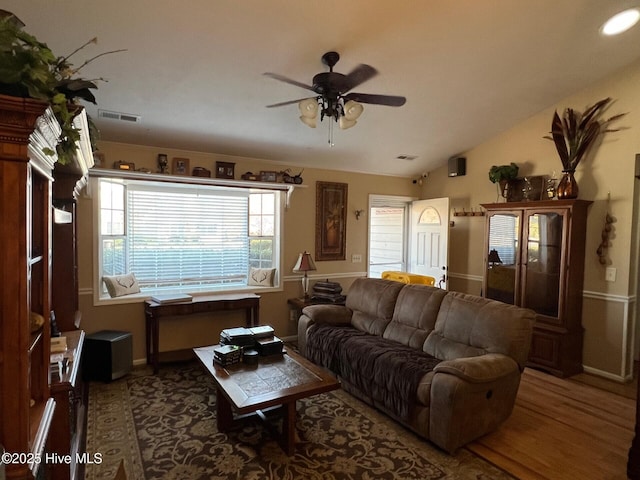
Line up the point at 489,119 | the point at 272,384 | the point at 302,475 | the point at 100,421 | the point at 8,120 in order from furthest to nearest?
the point at 489,119, the point at 100,421, the point at 272,384, the point at 302,475, the point at 8,120

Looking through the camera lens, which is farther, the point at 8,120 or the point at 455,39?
the point at 455,39

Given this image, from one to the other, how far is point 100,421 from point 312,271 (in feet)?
9.51

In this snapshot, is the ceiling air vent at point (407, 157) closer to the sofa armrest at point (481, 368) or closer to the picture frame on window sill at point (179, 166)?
→ the picture frame on window sill at point (179, 166)

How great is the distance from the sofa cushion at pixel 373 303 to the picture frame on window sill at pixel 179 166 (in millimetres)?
2329

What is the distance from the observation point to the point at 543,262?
157 inches

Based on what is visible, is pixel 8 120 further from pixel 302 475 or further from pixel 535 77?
pixel 535 77

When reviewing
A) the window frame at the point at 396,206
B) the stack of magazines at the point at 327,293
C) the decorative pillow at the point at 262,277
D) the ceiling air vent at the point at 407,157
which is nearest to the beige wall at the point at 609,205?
the ceiling air vent at the point at 407,157

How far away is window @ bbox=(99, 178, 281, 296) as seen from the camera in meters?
3.92

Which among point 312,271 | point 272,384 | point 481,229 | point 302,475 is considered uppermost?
point 481,229

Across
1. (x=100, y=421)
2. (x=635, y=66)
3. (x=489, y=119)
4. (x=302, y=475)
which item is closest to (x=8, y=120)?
(x=302, y=475)

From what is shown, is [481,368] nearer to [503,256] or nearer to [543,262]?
[543,262]

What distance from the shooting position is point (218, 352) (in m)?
2.75

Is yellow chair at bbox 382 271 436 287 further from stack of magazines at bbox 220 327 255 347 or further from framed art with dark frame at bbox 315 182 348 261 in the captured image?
stack of magazines at bbox 220 327 255 347

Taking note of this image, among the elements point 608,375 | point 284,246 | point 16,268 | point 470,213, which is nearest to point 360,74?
point 16,268
